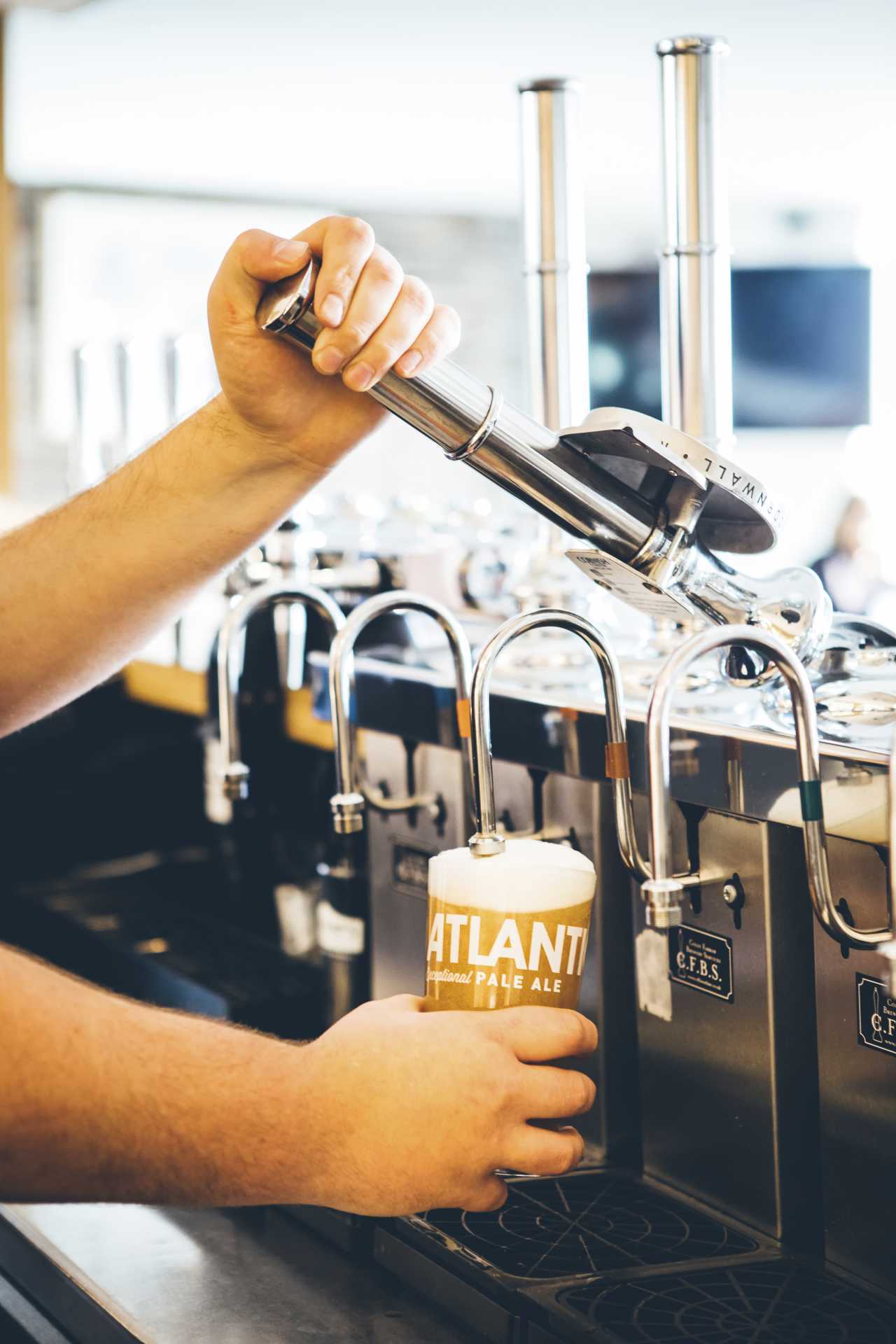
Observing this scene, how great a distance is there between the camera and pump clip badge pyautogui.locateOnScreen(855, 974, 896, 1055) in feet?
2.68

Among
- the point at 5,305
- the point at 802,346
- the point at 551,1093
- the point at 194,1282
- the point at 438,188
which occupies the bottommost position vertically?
the point at 194,1282

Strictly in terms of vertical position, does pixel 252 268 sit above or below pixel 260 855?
above

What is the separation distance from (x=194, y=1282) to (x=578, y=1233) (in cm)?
27

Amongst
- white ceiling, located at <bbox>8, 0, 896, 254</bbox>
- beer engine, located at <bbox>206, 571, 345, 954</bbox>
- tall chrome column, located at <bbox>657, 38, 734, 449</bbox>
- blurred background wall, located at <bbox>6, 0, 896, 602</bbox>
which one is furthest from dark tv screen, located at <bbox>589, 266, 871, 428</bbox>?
tall chrome column, located at <bbox>657, 38, 734, 449</bbox>

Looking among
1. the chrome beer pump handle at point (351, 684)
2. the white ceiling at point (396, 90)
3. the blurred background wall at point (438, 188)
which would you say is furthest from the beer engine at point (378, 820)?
the white ceiling at point (396, 90)

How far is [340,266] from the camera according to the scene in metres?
0.86

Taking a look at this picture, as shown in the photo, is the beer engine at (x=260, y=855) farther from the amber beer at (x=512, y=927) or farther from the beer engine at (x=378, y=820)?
the amber beer at (x=512, y=927)

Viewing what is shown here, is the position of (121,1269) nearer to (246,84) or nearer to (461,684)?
(461,684)

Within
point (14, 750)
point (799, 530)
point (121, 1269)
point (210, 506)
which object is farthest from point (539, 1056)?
point (799, 530)

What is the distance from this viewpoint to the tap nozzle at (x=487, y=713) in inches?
30.6

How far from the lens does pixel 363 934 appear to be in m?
1.26

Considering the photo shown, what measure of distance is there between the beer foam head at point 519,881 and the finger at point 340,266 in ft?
1.08

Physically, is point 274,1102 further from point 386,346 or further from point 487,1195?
point 386,346

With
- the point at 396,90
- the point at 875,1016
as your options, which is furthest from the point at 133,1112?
the point at 396,90
